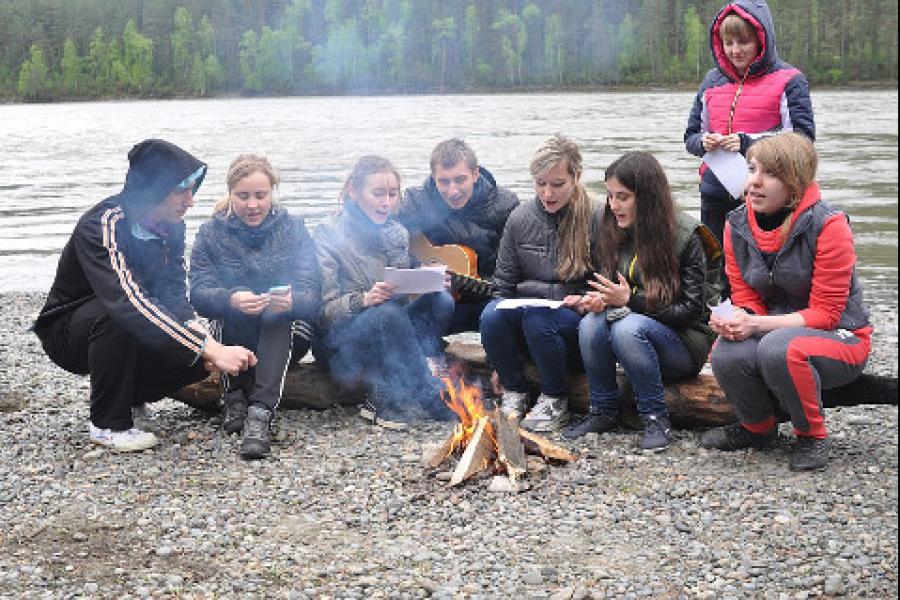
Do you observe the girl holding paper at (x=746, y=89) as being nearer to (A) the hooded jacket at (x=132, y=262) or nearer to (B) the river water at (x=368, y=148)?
(B) the river water at (x=368, y=148)

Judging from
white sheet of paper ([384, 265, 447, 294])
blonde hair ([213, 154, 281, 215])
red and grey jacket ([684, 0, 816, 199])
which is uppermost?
red and grey jacket ([684, 0, 816, 199])

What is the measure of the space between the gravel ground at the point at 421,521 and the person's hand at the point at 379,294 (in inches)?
28.3

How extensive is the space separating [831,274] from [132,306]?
3350 mm

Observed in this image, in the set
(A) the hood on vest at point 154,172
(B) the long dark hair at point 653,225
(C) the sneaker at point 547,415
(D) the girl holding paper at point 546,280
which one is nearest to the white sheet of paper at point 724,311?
(B) the long dark hair at point 653,225

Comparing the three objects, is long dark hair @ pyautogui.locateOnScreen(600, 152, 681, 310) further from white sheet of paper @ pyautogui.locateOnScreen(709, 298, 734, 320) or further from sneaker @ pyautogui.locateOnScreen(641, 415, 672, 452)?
sneaker @ pyautogui.locateOnScreen(641, 415, 672, 452)

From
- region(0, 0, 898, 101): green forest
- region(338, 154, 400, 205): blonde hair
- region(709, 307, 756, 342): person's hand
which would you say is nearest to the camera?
region(709, 307, 756, 342): person's hand

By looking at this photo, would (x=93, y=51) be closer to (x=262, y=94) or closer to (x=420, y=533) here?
(x=262, y=94)

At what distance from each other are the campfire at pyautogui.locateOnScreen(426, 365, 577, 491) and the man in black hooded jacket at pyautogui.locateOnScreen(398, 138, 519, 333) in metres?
1.02

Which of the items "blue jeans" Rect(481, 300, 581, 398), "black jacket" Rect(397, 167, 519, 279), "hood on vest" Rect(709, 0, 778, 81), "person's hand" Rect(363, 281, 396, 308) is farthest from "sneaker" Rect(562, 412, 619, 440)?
"hood on vest" Rect(709, 0, 778, 81)

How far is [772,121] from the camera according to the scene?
6.51m

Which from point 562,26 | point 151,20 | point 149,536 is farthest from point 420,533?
point 151,20

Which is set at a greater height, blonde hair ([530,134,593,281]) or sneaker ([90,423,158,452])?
blonde hair ([530,134,593,281])

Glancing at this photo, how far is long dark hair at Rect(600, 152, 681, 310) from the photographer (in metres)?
5.48

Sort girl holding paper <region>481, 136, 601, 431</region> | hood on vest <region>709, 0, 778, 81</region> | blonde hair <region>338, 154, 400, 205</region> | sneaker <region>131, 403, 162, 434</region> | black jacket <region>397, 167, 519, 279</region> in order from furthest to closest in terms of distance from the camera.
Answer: black jacket <region>397, 167, 519, 279</region>, hood on vest <region>709, 0, 778, 81</region>, sneaker <region>131, 403, 162, 434</region>, blonde hair <region>338, 154, 400, 205</region>, girl holding paper <region>481, 136, 601, 431</region>
